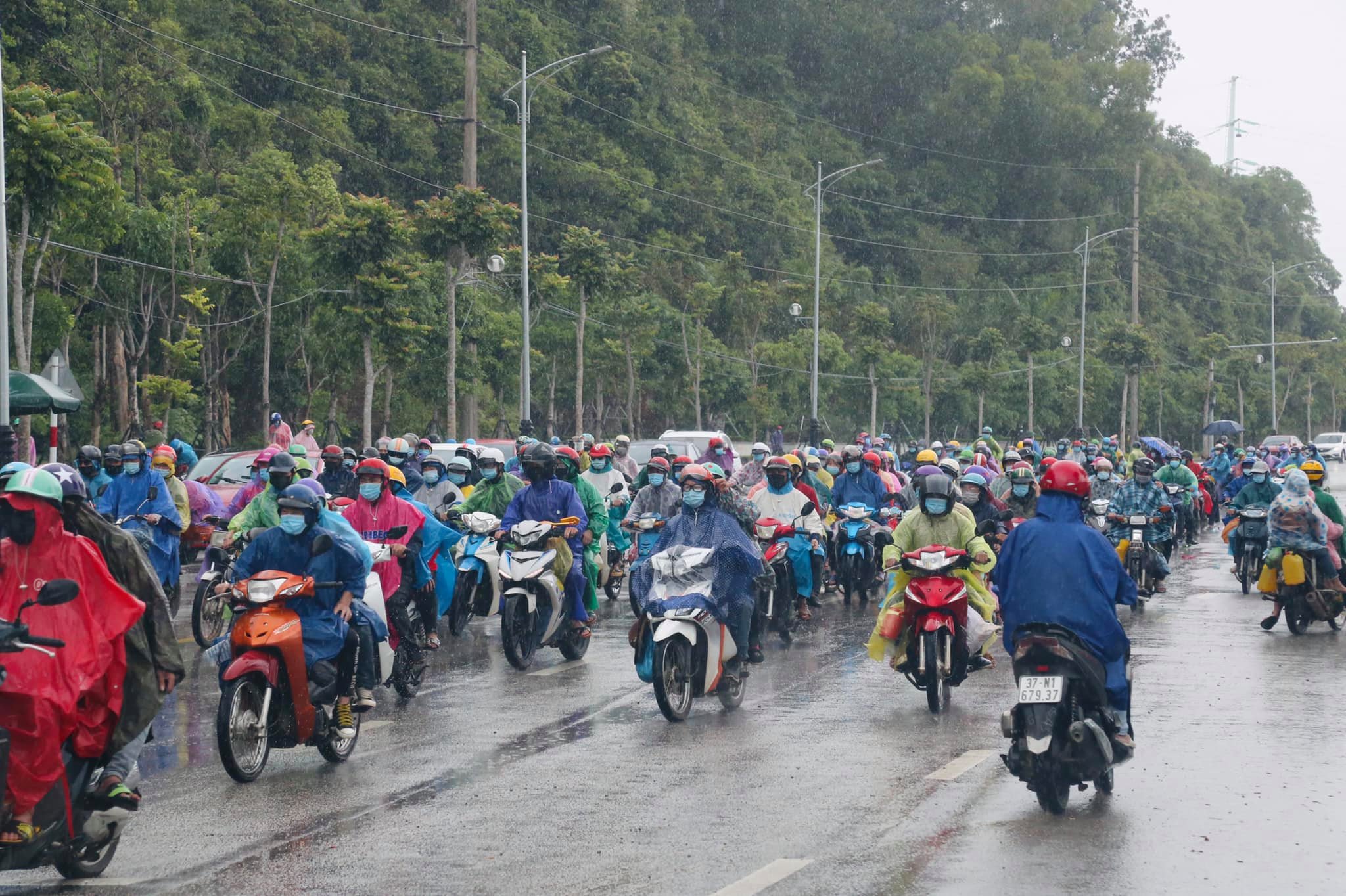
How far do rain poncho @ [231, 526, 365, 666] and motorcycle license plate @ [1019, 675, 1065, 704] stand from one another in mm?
3681

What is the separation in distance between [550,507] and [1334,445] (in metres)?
88.4

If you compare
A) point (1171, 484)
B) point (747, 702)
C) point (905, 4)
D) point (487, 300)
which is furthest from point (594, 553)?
point (905, 4)

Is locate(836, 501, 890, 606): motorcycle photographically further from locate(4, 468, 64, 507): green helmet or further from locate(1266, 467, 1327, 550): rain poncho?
locate(4, 468, 64, 507): green helmet

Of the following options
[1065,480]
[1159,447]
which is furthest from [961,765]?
[1159,447]

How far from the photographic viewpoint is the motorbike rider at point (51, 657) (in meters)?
6.19

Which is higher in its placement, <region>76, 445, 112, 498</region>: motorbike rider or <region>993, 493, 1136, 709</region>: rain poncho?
<region>76, 445, 112, 498</region>: motorbike rider

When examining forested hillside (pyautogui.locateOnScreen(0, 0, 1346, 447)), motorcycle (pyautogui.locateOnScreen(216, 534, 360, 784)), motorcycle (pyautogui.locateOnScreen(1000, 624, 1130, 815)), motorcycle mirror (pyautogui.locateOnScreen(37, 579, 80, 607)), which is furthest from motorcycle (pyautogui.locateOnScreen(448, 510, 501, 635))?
forested hillside (pyautogui.locateOnScreen(0, 0, 1346, 447))

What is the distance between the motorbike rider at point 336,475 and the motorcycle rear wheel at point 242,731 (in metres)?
8.44

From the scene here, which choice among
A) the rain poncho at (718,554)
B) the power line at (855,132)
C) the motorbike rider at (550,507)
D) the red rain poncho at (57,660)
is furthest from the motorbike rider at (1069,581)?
the power line at (855,132)

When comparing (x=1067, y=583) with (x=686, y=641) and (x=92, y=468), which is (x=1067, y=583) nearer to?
(x=686, y=641)

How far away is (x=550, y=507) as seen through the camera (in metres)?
13.9

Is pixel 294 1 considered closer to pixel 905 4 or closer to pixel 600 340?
pixel 600 340

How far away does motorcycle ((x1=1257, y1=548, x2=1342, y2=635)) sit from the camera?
15805mm

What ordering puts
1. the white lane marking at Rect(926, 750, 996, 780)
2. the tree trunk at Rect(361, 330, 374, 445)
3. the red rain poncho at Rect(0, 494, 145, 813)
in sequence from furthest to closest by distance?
the tree trunk at Rect(361, 330, 374, 445) → the white lane marking at Rect(926, 750, 996, 780) → the red rain poncho at Rect(0, 494, 145, 813)
